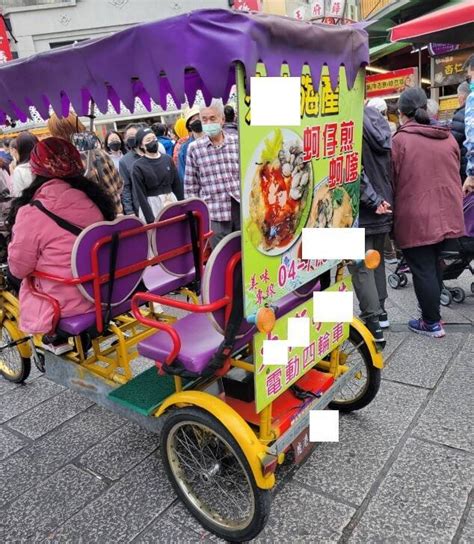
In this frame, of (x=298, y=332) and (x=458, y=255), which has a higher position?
(x=298, y=332)

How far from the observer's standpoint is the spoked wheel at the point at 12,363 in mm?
3686

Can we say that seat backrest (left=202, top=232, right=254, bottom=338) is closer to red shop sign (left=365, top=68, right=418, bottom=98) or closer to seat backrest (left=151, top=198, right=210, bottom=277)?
seat backrest (left=151, top=198, right=210, bottom=277)

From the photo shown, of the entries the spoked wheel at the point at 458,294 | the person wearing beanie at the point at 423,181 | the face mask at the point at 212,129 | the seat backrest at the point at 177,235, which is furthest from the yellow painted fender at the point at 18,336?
the spoked wheel at the point at 458,294

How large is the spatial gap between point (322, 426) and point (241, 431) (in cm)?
55

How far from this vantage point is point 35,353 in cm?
316

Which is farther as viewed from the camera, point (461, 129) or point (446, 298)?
point (461, 129)

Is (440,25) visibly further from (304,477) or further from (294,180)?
(304,477)

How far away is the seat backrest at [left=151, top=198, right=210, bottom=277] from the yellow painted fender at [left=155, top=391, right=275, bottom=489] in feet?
4.19

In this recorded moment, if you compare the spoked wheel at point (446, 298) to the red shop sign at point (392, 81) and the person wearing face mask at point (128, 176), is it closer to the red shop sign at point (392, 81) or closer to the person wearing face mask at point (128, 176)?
the person wearing face mask at point (128, 176)

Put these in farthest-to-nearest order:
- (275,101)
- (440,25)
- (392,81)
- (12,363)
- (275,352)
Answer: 1. (392,81)
2. (440,25)
3. (12,363)
4. (275,352)
5. (275,101)

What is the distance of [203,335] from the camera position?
2.37 metres

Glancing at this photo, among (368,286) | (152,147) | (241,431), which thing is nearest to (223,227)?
(152,147)

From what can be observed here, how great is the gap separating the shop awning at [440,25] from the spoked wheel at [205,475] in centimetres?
604

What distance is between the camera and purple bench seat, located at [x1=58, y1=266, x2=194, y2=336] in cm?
273
